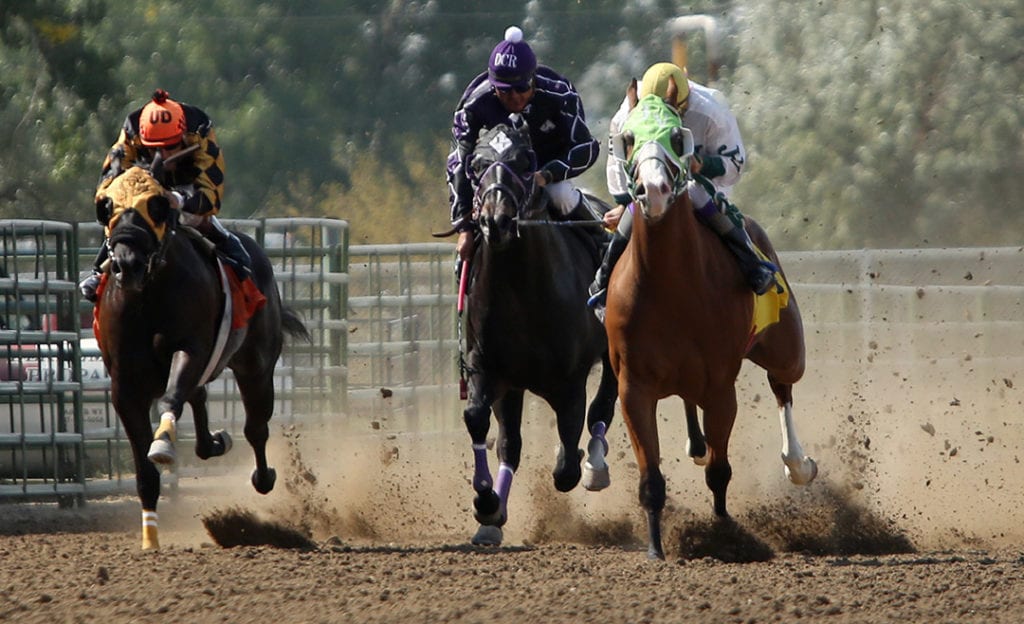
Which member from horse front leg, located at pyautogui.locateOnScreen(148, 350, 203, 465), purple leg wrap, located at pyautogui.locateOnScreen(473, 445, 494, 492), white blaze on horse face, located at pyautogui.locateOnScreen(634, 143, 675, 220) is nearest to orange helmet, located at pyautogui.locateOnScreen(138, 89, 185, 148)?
horse front leg, located at pyautogui.locateOnScreen(148, 350, 203, 465)

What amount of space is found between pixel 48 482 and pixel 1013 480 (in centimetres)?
681

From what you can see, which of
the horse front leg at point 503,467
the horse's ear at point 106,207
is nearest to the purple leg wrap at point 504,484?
the horse front leg at point 503,467

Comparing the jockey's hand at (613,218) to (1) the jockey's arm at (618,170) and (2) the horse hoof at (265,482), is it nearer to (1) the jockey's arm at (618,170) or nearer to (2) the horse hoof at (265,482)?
(1) the jockey's arm at (618,170)

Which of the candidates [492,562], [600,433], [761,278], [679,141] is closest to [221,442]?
[600,433]

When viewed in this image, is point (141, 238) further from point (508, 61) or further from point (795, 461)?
point (795, 461)

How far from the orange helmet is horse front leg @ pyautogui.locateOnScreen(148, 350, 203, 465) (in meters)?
1.16

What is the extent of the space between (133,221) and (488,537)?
2524 millimetres

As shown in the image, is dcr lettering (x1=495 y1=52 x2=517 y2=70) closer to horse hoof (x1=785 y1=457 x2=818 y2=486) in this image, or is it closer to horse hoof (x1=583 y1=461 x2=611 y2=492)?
horse hoof (x1=583 y1=461 x2=611 y2=492)

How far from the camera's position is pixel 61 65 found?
2592 centimetres

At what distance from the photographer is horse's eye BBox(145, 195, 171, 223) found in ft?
29.2

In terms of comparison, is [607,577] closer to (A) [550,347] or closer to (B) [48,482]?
(A) [550,347]

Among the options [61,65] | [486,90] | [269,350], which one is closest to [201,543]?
[269,350]

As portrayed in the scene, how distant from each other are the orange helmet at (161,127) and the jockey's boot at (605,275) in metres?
2.42

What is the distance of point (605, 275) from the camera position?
8.81 metres
